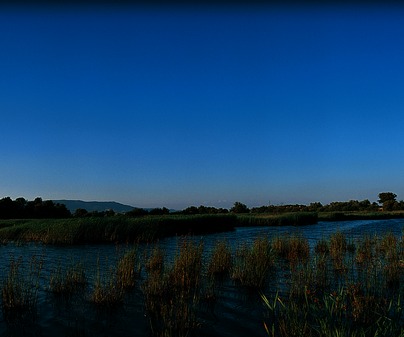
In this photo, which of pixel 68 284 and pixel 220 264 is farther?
Answer: pixel 220 264

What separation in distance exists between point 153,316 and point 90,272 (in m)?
6.47

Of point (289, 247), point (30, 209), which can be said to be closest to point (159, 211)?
point (30, 209)

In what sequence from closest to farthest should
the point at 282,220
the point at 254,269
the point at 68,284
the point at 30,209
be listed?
the point at 68,284 < the point at 254,269 < the point at 282,220 < the point at 30,209

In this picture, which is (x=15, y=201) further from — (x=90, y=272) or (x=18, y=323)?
(x=18, y=323)

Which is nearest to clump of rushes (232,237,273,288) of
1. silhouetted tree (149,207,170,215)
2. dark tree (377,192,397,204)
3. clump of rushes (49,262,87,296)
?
clump of rushes (49,262,87,296)

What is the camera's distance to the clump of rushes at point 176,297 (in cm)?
753

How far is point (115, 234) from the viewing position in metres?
26.5

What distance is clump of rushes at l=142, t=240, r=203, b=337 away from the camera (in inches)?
297

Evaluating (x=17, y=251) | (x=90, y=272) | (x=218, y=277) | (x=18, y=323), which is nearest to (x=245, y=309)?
(x=218, y=277)

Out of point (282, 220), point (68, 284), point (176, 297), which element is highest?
point (282, 220)

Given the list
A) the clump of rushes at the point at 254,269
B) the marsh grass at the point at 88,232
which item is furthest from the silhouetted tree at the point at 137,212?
the clump of rushes at the point at 254,269

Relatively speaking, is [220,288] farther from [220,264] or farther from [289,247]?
[289,247]

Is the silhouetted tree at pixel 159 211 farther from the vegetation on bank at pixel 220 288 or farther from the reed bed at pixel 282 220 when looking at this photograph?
the vegetation on bank at pixel 220 288

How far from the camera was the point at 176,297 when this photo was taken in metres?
8.12
